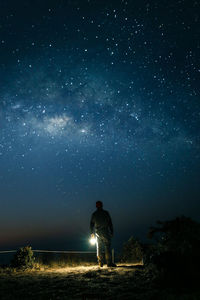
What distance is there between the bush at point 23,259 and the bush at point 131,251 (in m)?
5.99

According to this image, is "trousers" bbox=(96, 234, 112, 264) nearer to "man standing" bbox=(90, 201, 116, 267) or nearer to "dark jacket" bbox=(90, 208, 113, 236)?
"man standing" bbox=(90, 201, 116, 267)

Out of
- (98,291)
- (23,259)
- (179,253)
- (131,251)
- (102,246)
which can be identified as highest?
(179,253)

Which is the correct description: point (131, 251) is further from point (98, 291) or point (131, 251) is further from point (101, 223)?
point (98, 291)

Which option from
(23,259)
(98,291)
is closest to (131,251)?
Result: (23,259)

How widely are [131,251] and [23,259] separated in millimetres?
6426

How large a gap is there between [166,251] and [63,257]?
841cm

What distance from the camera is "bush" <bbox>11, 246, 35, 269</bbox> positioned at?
761cm

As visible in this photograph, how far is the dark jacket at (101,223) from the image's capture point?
7863 millimetres

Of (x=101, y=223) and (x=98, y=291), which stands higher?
(x=101, y=223)

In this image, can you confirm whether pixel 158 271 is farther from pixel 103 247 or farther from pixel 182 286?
pixel 103 247

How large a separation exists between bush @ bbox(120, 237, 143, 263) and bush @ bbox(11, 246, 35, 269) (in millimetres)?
5994

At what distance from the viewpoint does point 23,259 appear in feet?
25.2

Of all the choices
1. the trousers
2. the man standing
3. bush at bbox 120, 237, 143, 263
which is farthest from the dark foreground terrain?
bush at bbox 120, 237, 143, 263

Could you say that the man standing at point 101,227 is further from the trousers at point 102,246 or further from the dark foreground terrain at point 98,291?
the dark foreground terrain at point 98,291
